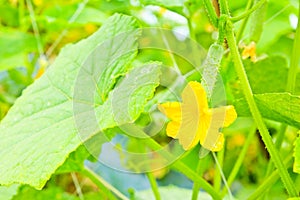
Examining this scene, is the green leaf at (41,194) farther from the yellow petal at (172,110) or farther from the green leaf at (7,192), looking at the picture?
the yellow petal at (172,110)

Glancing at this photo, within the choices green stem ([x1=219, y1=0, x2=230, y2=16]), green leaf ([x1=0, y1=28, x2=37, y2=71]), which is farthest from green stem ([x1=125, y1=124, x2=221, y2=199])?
green leaf ([x1=0, y1=28, x2=37, y2=71])

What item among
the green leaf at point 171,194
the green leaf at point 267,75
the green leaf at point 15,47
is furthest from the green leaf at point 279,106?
the green leaf at point 15,47

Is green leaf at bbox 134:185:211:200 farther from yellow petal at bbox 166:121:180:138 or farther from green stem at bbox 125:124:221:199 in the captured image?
yellow petal at bbox 166:121:180:138

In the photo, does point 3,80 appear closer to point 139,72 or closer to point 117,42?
point 117,42

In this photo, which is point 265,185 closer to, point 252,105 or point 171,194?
point 252,105

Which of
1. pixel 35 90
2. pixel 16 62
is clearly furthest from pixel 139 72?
pixel 16 62

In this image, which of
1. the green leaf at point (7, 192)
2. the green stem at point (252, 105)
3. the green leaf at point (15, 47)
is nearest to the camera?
the green stem at point (252, 105)
